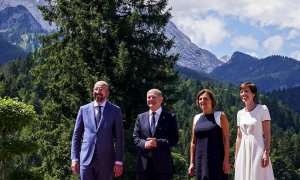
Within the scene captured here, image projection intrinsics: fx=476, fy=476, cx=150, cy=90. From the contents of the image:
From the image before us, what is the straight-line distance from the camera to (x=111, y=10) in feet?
70.5

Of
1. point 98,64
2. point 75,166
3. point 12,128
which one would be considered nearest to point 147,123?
point 75,166

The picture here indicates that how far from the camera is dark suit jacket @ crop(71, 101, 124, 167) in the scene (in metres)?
8.02

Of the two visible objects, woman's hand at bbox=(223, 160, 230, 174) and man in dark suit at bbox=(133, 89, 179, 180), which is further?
woman's hand at bbox=(223, 160, 230, 174)

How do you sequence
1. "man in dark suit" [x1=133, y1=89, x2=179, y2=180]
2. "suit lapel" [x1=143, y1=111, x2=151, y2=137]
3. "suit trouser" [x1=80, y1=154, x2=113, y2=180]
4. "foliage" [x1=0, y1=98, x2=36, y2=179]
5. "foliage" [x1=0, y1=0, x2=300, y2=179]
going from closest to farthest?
"suit trouser" [x1=80, y1=154, x2=113, y2=180]
"man in dark suit" [x1=133, y1=89, x2=179, y2=180]
"suit lapel" [x1=143, y1=111, x2=151, y2=137]
"foliage" [x1=0, y1=98, x2=36, y2=179]
"foliage" [x1=0, y1=0, x2=300, y2=179]

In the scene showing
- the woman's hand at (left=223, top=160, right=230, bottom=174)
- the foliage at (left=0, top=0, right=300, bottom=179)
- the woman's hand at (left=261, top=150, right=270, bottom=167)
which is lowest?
the woman's hand at (left=223, top=160, right=230, bottom=174)

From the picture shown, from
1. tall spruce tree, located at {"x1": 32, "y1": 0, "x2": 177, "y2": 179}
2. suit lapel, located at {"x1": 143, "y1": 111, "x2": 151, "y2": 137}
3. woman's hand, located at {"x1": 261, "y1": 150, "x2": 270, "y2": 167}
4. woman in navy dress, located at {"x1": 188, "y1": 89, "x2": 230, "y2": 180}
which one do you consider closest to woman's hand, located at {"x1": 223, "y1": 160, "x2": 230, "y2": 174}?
woman in navy dress, located at {"x1": 188, "y1": 89, "x2": 230, "y2": 180}

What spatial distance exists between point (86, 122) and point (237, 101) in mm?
189048

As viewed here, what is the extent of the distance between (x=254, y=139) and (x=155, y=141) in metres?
1.83

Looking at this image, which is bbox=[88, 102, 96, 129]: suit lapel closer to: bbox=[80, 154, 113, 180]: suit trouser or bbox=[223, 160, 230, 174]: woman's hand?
bbox=[80, 154, 113, 180]: suit trouser

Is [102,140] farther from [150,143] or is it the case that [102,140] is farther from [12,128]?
[12,128]

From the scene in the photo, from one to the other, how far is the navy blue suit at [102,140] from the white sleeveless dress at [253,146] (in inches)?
88.6

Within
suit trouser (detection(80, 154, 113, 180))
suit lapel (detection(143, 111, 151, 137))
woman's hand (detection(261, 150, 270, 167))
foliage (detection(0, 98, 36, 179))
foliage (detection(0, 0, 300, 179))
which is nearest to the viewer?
suit trouser (detection(80, 154, 113, 180))

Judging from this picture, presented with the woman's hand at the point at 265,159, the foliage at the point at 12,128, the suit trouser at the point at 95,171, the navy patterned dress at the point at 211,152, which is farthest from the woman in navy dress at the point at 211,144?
the foliage at the point at 12,128

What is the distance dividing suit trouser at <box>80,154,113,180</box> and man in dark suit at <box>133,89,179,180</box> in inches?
22.7
